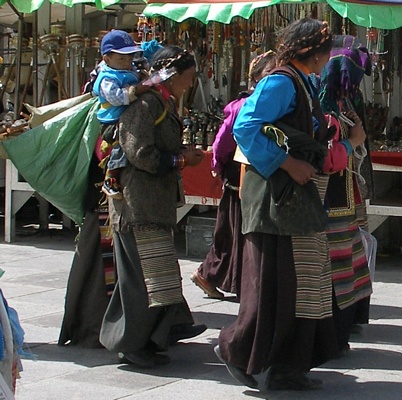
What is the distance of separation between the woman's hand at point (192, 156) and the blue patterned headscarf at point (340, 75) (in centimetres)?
72

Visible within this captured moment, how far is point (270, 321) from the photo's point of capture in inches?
182

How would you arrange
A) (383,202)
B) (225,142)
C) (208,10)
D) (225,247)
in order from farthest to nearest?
1. (383,202)
2. (208,10)
3. (225,247)
4. (225,142)

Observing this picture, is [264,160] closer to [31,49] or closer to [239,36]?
[239,36]

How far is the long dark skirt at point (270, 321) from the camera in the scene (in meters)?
4.61

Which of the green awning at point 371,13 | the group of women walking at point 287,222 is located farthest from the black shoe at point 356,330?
the green awning at point 371,13

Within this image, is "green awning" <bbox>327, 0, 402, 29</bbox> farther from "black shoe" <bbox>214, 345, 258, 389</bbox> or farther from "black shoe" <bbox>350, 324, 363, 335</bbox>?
"black shoe" <bbox>214, 345, 258, 389</bbox>

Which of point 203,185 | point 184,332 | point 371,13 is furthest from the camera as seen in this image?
point 203,185

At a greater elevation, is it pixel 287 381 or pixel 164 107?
pixel 164 107

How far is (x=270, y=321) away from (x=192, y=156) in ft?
3.64

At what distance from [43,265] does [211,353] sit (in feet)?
11.3

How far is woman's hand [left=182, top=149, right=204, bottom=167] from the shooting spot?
527 cm

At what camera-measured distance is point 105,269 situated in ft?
18.9

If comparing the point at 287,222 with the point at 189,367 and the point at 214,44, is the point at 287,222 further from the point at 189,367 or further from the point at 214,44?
the point at 214,44

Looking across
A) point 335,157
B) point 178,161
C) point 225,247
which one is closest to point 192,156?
point 178,161
